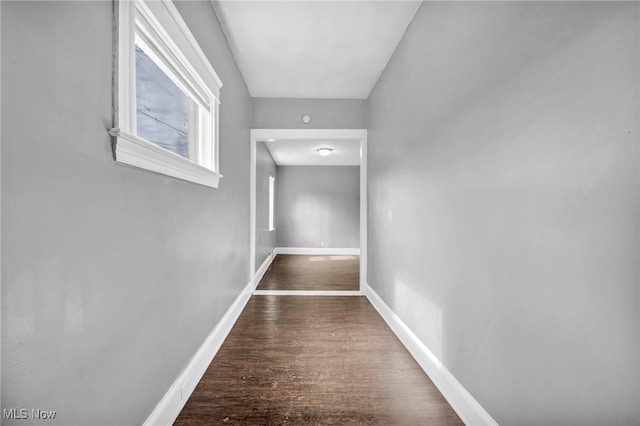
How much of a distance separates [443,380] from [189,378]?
1.54 m

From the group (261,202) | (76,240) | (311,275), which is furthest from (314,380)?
(261,202)

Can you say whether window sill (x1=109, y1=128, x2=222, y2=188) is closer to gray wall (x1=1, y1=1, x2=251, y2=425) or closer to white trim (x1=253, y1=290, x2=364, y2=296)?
gray wall (x1=1, y1=1, x2=251, y2=425)

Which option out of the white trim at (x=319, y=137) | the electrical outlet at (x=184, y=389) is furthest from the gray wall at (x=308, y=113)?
the electrical outlet at (x=184, y=389)

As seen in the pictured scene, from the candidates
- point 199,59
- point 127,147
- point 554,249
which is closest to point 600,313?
point 554,249

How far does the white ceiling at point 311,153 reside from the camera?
223 inches

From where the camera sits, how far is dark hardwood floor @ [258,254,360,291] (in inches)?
167

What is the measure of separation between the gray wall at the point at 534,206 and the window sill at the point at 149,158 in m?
1.52

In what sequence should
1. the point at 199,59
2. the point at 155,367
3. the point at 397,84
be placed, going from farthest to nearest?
the point at 397,84 → the point at 199,59 → the point at 155,367

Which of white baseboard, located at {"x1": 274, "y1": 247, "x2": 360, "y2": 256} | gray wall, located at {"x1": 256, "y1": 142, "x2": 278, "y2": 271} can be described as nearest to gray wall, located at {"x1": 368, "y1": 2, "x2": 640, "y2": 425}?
gray wall, located at {"x1": 256, "y1": 142, "x2": 278, "y2": 271}

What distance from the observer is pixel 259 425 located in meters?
1.48

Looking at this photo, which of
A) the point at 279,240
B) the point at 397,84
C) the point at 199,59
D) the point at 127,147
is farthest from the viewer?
the point at 279,240

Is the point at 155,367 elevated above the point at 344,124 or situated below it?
below

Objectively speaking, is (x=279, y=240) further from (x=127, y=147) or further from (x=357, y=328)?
(x=127, y=147)

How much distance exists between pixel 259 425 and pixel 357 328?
141cm
